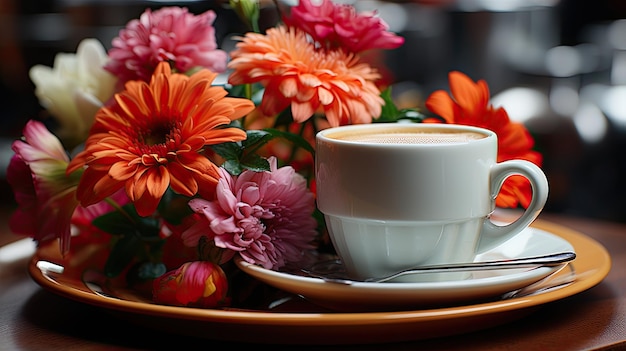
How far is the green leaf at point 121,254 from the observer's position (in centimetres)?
67

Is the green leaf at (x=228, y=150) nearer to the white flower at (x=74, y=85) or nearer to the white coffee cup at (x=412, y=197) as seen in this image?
the white coffee cup at (x=412, y=197)

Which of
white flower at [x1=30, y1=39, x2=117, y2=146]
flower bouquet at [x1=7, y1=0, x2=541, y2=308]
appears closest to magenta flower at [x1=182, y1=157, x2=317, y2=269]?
flower bouquet at [x1=7, y1=0, x2=541, y2=308]

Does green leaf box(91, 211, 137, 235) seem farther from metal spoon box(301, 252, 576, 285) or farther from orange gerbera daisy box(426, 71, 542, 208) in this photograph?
orange gerbera daisy box(426, 71, 542, 208)

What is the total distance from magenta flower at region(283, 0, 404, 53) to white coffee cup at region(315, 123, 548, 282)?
0.32 ft

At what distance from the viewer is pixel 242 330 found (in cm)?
52

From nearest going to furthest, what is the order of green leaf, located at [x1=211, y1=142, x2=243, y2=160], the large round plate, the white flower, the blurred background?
the large round plate → green leaf, located at [x1=211, y1=142, x2=243, y2=160] → the white flower → the blurred background

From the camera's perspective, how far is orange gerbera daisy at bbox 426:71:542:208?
2.20 feet

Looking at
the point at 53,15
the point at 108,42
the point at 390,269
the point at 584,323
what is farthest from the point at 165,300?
the point at 53,15

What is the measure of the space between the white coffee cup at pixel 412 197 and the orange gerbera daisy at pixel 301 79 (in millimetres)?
26

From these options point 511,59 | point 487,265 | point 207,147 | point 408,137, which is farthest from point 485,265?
point 511,59

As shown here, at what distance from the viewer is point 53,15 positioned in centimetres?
218

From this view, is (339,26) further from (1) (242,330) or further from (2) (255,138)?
(1) (242,330)

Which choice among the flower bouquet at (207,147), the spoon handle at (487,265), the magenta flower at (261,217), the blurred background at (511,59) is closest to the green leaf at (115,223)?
the flower bouquet at (207,147)

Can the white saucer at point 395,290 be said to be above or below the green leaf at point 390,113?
below
